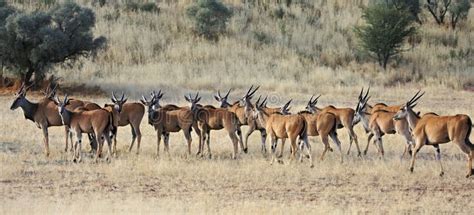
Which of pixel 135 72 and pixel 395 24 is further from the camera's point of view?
pixel 395 24

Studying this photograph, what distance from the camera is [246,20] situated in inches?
1935

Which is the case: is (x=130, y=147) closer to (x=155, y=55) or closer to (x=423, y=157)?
(x=423, y=157)

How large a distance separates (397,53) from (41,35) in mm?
19942

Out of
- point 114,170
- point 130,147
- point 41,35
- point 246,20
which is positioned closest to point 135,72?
point 41,35

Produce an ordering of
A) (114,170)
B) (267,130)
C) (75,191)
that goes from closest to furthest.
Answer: (75,191) → (114,170) → (267,130)

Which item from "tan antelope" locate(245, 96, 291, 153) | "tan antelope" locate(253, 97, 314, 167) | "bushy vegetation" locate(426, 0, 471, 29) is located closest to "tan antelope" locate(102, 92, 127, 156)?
"tan antelope" locate(245, 96, 291, 153)

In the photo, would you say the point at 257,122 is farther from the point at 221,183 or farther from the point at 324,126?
the point at 221,183

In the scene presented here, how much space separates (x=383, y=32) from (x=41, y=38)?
1816 centimetres

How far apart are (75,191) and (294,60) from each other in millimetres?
28438

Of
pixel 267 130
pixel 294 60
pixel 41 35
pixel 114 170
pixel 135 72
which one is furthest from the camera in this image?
pixel 294 60

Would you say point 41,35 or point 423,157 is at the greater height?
point 41,35

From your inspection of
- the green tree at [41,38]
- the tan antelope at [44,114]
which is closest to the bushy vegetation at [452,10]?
the green tree at [41,38]

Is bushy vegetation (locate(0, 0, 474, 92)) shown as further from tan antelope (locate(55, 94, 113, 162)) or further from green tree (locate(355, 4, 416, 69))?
tan antelope (locate(55, 94, 113, 162))

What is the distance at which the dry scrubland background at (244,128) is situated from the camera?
46.9 ft
